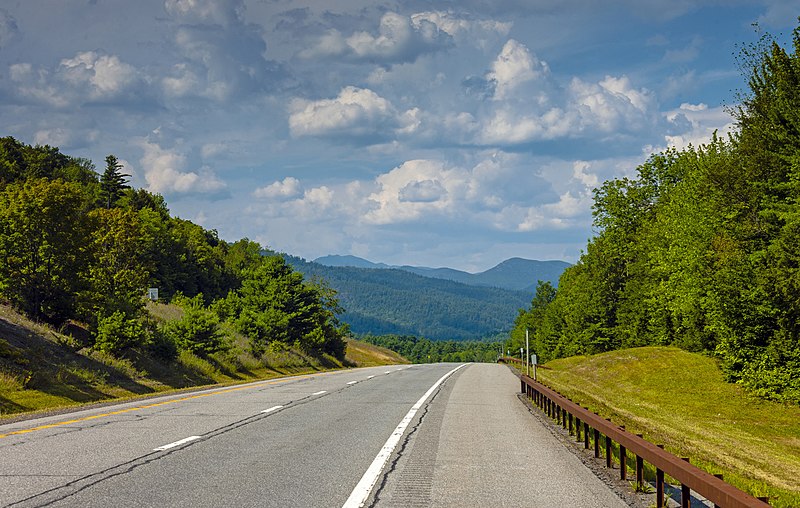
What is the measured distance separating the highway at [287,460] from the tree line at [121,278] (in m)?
15.0

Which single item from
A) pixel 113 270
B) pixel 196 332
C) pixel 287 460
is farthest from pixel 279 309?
pixel 287 460

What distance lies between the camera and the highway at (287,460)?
7176mm

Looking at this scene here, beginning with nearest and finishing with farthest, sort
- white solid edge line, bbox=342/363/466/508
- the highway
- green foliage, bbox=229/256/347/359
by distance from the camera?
white solid edge line, bbox=342/363/466/508, the highway, green foliage, bbox=229/256/347/359

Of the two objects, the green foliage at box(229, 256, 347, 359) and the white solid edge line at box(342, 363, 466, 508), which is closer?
the white solid edge line at box(342, 363, 466, 508)

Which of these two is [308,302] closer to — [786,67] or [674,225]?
[674,225]

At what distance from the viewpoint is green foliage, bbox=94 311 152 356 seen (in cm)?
2859

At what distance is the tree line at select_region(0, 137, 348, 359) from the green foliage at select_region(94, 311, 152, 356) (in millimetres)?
42

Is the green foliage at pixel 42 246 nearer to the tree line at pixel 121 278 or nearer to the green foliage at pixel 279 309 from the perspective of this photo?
the tree line at pixel 121 278

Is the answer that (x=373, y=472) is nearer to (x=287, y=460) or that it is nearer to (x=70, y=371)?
(x=287, y=460)

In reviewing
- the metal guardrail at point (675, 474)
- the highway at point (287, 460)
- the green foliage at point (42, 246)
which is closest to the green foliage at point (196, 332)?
the green foliage at point (42, 246)

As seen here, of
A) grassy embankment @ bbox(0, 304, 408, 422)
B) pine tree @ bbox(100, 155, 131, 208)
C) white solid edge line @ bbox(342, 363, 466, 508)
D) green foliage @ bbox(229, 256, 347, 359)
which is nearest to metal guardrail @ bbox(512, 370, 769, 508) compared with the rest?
white solid edge line @ bbox(342, 363, 466, 508)

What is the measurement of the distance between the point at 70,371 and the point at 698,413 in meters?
24.9

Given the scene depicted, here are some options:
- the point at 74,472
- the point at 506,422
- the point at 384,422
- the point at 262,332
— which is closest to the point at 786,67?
the point at 506,422

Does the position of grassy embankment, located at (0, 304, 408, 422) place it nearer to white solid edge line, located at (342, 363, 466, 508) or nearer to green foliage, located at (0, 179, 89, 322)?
green foliage, located at (0, 179, 89, 322)
